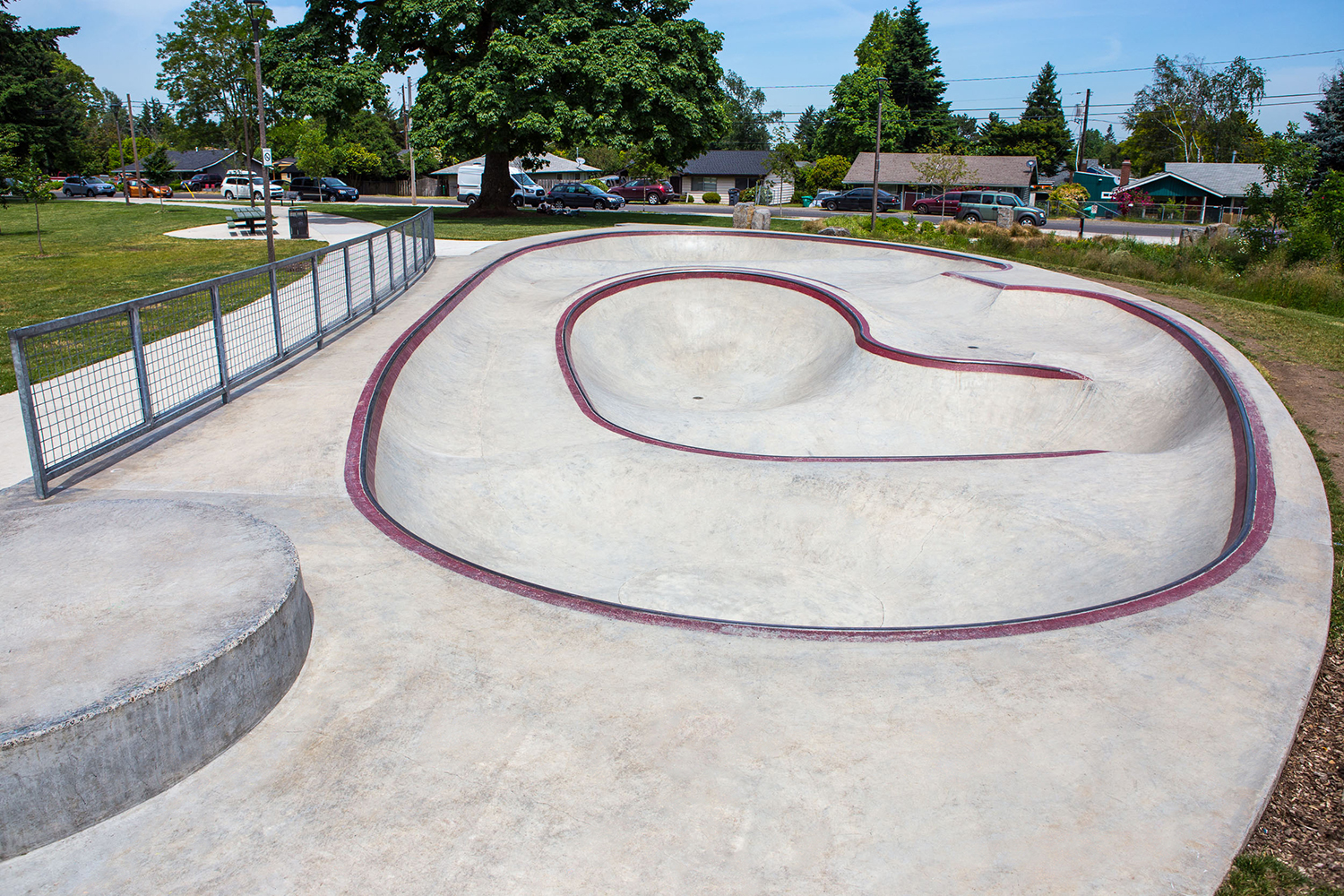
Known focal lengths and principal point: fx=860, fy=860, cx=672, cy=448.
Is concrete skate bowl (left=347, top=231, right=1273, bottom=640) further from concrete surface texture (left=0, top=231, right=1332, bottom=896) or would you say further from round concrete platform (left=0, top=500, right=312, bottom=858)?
round concrete platform (left=0, top=500, right=312, bottom=858)

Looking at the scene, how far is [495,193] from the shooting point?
1423 inches

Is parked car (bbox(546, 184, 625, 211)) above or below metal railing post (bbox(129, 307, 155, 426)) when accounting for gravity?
above

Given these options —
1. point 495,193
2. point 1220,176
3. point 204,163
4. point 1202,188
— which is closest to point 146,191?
point 204,163

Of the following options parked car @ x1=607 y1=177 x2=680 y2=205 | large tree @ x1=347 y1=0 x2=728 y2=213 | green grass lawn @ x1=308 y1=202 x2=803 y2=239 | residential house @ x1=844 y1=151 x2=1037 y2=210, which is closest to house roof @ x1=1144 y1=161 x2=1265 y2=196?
residential house @ x1=844 y1=151 x2=1037 y2=210

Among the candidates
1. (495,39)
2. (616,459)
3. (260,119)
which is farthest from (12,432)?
(495,39)

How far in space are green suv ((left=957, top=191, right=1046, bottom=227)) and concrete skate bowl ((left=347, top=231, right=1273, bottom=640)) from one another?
98.4 feet

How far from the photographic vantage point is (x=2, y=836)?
3.49 m

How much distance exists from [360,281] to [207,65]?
96.6 metres

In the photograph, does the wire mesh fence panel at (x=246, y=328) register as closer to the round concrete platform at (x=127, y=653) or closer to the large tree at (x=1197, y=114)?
the round concrete platform at (x=127, y=653)

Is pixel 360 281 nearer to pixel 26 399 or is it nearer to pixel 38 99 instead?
pixel 26 399

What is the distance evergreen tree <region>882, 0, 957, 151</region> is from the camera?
247 ft

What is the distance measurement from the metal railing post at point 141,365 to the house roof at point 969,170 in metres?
57.9

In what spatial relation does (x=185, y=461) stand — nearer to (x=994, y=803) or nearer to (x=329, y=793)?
(x=329, y=793)

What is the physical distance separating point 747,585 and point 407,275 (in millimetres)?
11651
